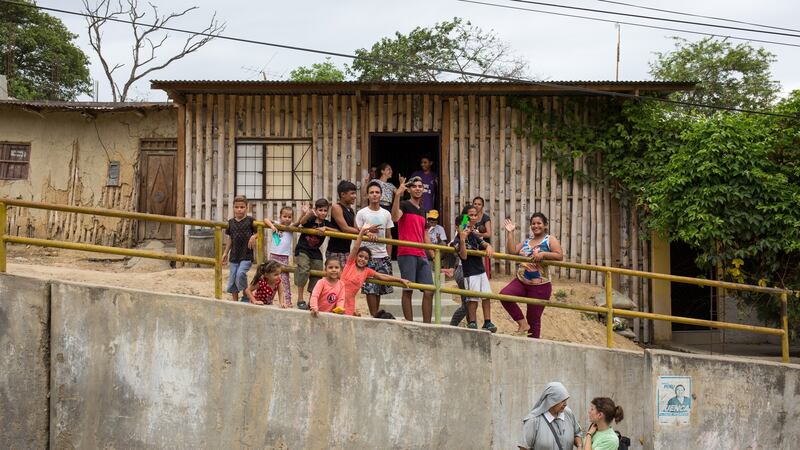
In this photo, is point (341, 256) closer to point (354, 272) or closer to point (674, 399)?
point (354, 272)

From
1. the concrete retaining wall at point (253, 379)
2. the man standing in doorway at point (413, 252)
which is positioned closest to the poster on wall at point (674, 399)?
Result: the concrete retaining wall at point (253, 379)

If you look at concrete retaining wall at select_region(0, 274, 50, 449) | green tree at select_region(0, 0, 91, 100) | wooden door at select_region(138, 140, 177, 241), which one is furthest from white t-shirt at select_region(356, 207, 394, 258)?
green tree at select_region(0, 0, 91, 100)

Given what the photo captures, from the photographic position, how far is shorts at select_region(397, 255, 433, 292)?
33.5 feet

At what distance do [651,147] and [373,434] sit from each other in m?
8.28

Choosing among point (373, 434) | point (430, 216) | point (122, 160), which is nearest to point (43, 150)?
point (122, 160)

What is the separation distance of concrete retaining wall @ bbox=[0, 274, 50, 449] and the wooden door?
334 inches

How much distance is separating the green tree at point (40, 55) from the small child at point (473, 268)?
25227 mm

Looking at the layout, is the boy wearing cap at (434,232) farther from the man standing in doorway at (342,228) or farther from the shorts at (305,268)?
the shorts at (305,268)

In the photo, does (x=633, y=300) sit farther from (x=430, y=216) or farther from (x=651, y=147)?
(x=430, y=216)

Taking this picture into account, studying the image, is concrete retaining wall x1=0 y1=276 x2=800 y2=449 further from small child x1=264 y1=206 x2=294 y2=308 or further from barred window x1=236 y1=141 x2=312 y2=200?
barred window x1=236 y1=141 x2=312 y2=200

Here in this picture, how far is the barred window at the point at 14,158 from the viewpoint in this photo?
1817 cm

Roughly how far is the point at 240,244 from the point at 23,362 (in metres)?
2.58

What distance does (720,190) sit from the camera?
46.4ft

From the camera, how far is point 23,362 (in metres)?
9.40
